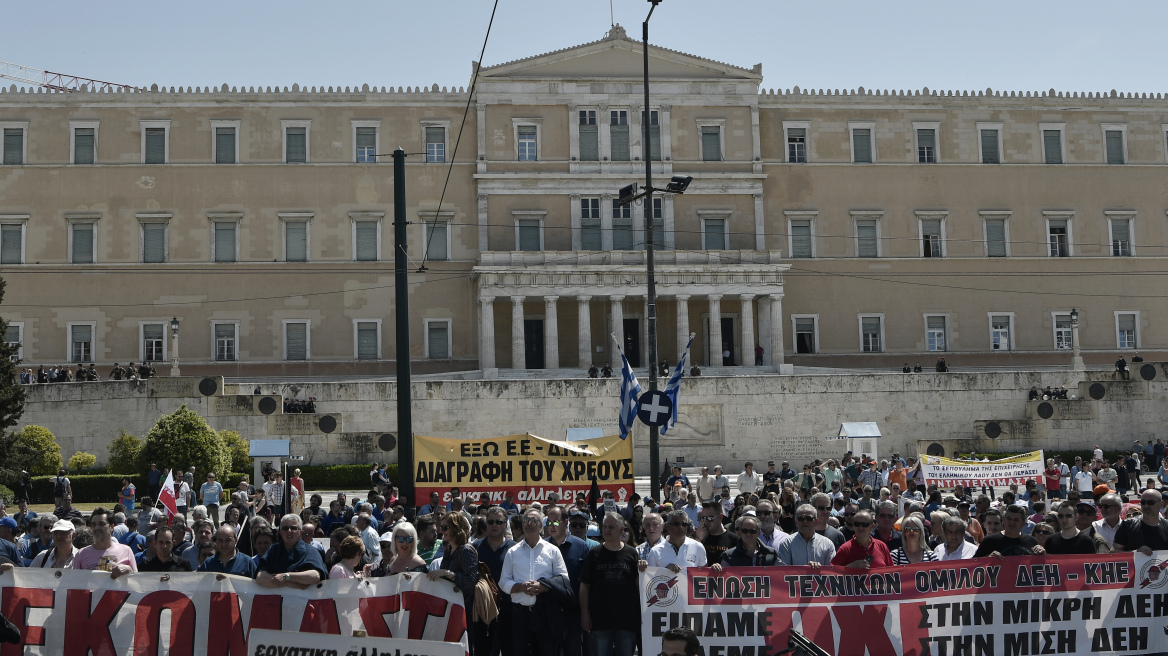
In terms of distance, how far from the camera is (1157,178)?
48812 mm

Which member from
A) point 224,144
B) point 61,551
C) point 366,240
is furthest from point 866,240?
point 61,551

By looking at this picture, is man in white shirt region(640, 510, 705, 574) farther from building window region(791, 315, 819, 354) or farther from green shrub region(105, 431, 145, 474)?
building window region(791, 315, 819, 354)

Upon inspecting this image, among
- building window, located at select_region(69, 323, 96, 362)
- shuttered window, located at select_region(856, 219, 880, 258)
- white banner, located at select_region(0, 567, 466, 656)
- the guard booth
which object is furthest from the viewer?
shuttered window, located at select_region(856, 219, 880, 258)

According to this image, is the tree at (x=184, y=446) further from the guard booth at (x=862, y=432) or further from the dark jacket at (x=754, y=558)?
the dark jacket at (x=754, y=558)

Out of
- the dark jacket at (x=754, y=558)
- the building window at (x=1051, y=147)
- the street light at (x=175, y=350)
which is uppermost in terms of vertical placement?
the building window at (x=1051, y=147)

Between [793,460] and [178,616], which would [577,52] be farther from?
[178,616]

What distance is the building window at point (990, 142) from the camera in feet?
158

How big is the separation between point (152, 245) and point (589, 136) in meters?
17.0

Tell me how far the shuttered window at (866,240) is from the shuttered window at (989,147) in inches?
219

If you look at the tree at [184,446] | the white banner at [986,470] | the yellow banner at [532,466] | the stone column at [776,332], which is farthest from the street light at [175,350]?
the white banner at [986,470]

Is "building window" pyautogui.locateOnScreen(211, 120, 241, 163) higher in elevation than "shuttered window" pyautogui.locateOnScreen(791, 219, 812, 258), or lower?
higher

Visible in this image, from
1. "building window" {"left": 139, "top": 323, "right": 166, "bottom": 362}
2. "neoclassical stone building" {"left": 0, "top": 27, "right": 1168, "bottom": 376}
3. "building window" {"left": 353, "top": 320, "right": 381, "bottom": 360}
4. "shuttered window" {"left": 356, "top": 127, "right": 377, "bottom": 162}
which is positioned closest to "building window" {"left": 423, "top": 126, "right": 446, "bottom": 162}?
"neoclassical stone building" {"left": 0, "top": 27, "right": 1168, "bottom": 376}

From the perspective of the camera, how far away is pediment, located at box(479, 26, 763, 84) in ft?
148

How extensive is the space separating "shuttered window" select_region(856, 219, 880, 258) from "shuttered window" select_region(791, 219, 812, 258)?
1.99 meters
